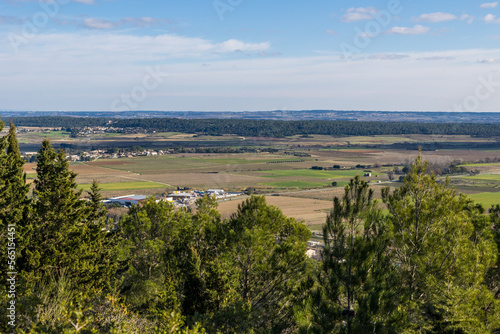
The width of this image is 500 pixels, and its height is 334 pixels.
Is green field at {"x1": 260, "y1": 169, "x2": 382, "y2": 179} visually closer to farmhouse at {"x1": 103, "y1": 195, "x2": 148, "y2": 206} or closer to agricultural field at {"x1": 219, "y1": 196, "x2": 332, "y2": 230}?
agricultural field at {"x1": 219, "y1": 196, "x2": 332, "y2": 230}

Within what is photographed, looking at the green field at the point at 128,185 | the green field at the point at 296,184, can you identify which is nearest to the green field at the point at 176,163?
the green field at the point at 128,185

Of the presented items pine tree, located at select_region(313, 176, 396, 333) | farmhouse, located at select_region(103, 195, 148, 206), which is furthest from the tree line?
farmhouse, located at select_region(103, 195, 148, 206)

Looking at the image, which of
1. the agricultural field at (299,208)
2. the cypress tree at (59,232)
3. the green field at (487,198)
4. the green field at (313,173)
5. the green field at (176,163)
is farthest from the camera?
the green field at (176,163)

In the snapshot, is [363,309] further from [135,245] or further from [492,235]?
[135,245]

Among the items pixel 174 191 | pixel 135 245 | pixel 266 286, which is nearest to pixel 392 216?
pixel 266 286

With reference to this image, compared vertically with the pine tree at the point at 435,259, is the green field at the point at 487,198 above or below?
below

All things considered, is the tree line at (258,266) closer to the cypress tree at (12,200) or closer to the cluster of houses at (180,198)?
the cypress tree at (12,200)

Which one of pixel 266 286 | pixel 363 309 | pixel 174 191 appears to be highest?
pixel 363 309

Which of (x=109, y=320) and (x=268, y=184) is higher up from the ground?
(x=109, y=320)

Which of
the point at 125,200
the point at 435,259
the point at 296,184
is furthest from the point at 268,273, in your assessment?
the point at 296,184
